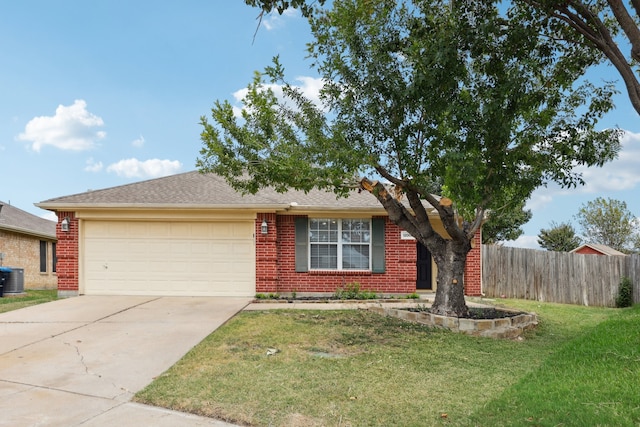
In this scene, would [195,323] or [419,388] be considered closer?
[419,388]

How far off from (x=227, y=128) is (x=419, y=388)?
6455mm

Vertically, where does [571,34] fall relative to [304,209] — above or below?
above

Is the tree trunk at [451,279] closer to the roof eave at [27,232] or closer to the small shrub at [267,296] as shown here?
the small shrub at [267,296]

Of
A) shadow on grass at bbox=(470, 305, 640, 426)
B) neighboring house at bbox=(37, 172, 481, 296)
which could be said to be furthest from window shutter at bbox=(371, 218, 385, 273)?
shadow on grass at bbox=(470, 305, 640, 426)

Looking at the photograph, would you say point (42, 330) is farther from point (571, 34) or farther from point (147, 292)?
point (571, 34)

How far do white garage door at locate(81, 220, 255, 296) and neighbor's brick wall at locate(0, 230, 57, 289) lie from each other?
8.29 metres

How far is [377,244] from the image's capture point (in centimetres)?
1343

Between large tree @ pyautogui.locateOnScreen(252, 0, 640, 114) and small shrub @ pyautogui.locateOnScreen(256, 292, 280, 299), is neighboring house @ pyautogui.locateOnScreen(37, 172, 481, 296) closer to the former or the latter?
small shrub @ pyautogui.locateOnScreen(256, 292, 280, 299)

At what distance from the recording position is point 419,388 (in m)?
5.11

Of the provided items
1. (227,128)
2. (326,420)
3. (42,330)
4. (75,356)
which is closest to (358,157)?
(227,128)

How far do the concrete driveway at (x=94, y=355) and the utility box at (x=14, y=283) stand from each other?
4.79 m

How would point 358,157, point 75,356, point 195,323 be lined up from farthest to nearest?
point 195,323, point 358,157, point 75,356

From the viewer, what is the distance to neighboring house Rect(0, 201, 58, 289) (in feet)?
62.0

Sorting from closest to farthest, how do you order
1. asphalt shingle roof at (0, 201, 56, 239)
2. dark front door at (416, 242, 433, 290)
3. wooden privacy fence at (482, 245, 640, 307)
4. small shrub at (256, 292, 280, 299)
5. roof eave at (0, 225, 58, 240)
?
small shrub at (256, 292, 280, 299) → wooden privacy fence at (482, 245, 640, 307) → dark front door at (416, 242, 433, 290) → roof eave at (0, 225, 58, 240) → asphalt shingle roof at (0, 201, 56, 239)
